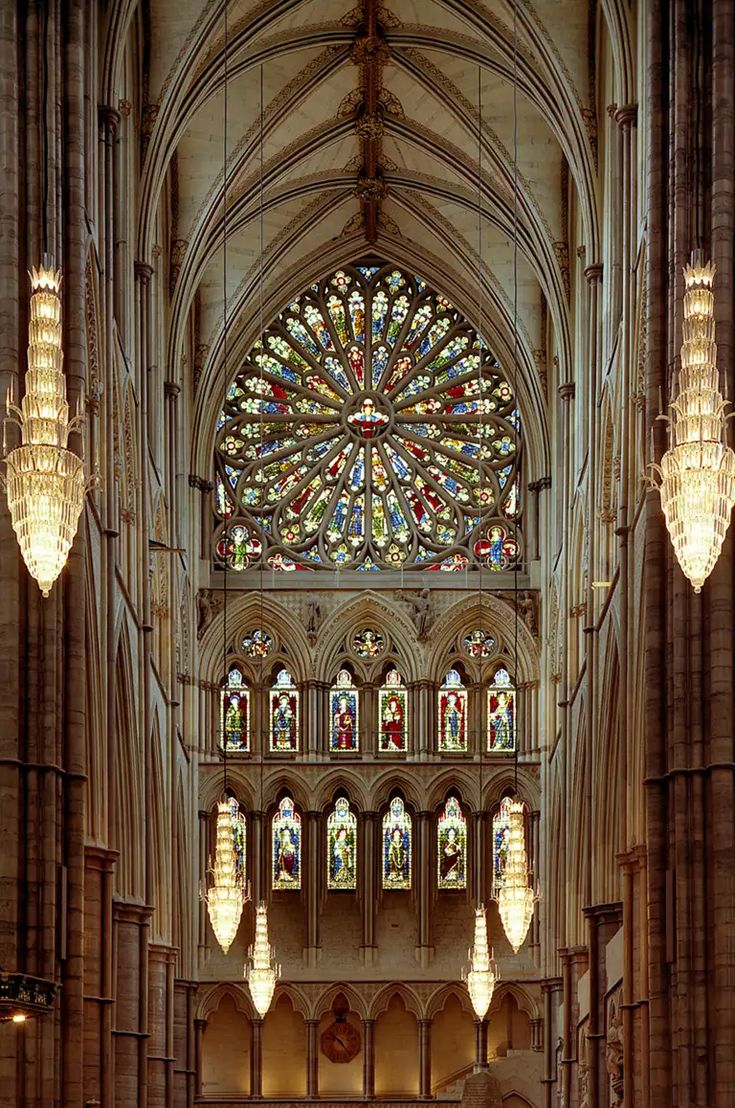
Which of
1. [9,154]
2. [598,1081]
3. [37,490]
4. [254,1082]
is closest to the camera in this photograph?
[37,490]

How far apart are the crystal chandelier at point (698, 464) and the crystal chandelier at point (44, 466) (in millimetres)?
6091

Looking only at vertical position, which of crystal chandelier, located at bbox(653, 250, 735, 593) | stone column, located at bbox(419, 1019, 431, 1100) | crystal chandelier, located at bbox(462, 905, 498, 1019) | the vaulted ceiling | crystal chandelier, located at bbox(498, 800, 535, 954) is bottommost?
stone column, located at bbox(419, 1019, 431, 1100)

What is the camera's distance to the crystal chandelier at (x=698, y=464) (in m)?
23.0

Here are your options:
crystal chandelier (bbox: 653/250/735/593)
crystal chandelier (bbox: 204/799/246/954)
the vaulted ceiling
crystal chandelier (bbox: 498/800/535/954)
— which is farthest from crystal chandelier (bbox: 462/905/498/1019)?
crystal chandelier (bbox: 653/250/735/593)

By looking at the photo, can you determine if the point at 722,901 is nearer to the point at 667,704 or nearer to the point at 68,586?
the point at 667,704

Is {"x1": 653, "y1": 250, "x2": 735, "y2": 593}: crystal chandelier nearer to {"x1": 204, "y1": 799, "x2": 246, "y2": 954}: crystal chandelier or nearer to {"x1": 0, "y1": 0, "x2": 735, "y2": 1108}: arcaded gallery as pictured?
{"x1": 0, "y1": 0, "x2": 735, "y2": 1108}: arcaded gallery

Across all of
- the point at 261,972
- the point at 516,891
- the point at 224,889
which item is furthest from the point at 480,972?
the point at 224,889

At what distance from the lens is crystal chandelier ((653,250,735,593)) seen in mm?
23016

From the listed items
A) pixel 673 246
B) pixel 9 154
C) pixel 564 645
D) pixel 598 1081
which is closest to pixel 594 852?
pixel 598 1081

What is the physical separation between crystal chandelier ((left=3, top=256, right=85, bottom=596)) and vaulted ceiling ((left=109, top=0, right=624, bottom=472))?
16.6 metres

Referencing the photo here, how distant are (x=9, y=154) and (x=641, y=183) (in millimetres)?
9433

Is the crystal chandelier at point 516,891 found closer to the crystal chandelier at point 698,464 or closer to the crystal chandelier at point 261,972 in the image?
the crystal chandelier at point 261,972

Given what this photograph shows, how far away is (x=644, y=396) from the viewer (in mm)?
33438

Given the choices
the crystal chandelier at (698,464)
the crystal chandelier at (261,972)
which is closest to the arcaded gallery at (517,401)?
the crystal chandelier at (698,464)
